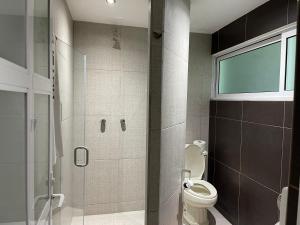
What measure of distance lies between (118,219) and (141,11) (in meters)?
2.51

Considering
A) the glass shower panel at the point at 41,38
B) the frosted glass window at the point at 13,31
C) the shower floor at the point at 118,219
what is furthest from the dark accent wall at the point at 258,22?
the shower floor at the point at 118,219

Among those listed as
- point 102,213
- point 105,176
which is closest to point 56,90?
point 105,176

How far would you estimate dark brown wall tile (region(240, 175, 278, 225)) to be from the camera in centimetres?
201

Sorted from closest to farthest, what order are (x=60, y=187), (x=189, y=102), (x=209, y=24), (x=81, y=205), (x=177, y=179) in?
(x=177, y=179)
(x=60, y=187)
(x=81, y=205)
(x=209, y=24)
(x=189, y=102)

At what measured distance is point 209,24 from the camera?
275 centimetres

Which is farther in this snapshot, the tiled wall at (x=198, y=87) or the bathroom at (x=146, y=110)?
the tiled wall at (x=198, y=87)

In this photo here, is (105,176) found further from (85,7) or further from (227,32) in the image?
(227,32)

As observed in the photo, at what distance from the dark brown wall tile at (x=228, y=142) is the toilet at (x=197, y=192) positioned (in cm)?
24

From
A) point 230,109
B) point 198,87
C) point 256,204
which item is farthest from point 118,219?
point 198,87

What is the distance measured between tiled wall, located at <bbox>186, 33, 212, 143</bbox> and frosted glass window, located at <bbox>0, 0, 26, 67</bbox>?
8.15 feet

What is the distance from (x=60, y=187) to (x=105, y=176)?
84 centimetres

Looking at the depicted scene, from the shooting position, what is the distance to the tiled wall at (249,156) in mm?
1962

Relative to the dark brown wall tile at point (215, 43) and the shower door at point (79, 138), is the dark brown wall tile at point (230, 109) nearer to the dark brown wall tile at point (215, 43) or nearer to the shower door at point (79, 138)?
the dark brown wall tile at point (215, 43)

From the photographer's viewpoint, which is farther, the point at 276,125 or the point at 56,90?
the point at 276,125
